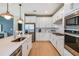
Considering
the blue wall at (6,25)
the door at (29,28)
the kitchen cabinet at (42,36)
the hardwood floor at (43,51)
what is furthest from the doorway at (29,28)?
the hardwood floor at (43,51)

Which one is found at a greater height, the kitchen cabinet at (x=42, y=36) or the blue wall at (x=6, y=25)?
the blue wall at (x=6, y=25)

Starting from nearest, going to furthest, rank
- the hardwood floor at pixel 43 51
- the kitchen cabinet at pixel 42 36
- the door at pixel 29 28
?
the hardwood floor at pixel 43 51, the door at pixel 29 28, the kitchen cabinet at pixel 42 36

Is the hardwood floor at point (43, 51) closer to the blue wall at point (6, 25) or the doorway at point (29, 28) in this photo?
the blue wall at point (6, 25)

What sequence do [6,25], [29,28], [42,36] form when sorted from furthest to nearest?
[42,36]
[29,28]
[6,25]

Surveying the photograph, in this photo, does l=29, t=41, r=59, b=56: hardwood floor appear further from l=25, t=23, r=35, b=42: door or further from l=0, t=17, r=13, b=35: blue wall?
l=25, t=23, r=35, b=42: door

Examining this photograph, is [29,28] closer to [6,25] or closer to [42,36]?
[42,36]

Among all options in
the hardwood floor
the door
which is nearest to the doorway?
the door

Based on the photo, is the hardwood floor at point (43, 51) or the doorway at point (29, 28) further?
the doorway at point (29, 28)

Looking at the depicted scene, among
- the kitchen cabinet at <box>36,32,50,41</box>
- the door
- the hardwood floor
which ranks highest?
the door

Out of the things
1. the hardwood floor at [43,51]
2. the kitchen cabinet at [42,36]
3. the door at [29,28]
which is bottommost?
the hardwood floor at [43,51]

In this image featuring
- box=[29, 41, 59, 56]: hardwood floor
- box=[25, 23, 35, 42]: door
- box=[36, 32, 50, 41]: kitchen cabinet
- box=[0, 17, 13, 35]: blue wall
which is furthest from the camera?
box=[36, 32, 50, 41]: kitchen cabinet

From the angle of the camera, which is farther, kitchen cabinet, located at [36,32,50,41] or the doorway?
kitchen cabinet, located at [36,32,50,41]

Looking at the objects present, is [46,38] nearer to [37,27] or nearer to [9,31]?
[37,27]

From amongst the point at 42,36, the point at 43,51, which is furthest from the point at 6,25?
the point at 42,36
